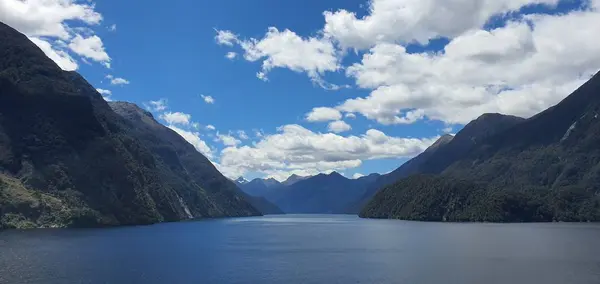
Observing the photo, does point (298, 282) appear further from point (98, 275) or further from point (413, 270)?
point (98, 275)

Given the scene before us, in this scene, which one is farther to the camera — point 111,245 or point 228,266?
point 111,245

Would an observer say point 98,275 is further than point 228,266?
No

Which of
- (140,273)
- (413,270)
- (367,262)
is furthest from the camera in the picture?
(367,262)

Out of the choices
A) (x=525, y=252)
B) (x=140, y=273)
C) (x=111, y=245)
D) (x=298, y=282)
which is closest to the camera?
(x=298, y=282)

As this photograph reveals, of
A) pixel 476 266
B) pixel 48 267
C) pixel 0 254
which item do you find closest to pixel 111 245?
pixel 0 254

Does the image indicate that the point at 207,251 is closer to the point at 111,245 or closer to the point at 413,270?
the point at 111,245

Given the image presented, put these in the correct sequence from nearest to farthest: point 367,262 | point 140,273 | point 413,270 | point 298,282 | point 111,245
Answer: point 298,282 → point 140,273 → point 413,270 → point 367,262 → point 111,245

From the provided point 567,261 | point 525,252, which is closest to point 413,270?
point 567,261

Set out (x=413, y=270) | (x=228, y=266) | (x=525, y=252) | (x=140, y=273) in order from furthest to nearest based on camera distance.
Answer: (x=525, y=252)
(x=228, y=266)
(x=413, y=270)
(x=140, y=273)

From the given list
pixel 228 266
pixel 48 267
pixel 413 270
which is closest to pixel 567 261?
pixel 413 270
